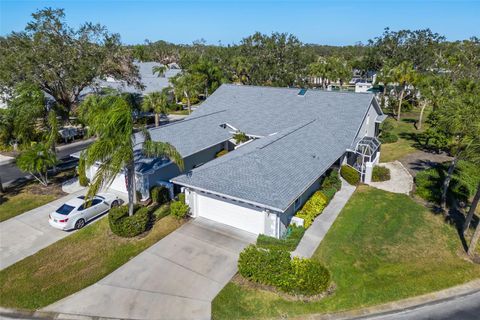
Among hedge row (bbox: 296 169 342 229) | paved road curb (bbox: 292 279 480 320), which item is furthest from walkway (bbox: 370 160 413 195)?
paved road curb (bbox: 292 279 480 320)

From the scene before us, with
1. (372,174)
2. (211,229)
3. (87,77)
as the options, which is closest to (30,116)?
(87,77)

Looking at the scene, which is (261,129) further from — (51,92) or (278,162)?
(51,92)

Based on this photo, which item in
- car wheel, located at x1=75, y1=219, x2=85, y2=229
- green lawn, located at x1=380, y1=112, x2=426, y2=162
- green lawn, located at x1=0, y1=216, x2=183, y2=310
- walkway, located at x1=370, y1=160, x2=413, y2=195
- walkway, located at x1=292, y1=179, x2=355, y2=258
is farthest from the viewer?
green lawn, located at x1=380, y1=112, x2=426, y2=162

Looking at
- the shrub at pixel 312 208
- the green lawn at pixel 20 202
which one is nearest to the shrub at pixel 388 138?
the shrub at pixel 312 208

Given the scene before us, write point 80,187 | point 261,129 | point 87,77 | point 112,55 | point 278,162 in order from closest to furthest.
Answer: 1. point 278,162
2. point 80,187
3. point 261,129
4. point 87,77
5. point 112,55

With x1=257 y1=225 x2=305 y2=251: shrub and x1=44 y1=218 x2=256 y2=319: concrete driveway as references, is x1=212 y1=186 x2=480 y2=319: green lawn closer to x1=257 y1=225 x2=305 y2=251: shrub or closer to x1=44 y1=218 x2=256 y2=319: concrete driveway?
x1=44 y1=218 x2=256 y2=319: concrete driveway

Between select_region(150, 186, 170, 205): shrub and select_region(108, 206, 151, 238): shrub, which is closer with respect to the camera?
select_region(108, 206, 151, 238): shrub

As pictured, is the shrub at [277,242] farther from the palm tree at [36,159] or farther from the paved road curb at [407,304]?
the palm tree at [36,159]
